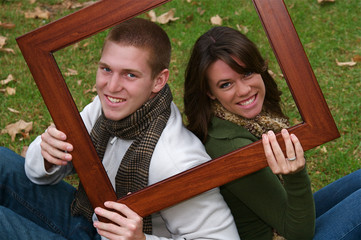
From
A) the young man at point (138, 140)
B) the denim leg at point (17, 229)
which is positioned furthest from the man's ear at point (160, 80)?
the denim leg at point (17, 229)

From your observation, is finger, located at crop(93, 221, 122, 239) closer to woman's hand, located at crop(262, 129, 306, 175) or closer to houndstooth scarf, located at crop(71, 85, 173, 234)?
houndstooth scarf, located at crop(71, 85, 173, 234)

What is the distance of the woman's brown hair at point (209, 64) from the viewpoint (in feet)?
5.26

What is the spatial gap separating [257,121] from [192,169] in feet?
0.93

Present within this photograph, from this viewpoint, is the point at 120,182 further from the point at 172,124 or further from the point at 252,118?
the point at 252,118

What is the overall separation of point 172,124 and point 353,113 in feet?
5.42

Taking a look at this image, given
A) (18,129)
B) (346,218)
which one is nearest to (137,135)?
(346,218)

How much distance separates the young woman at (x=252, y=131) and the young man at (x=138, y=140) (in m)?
0.10

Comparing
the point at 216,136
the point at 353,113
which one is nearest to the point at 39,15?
the point at 216,136

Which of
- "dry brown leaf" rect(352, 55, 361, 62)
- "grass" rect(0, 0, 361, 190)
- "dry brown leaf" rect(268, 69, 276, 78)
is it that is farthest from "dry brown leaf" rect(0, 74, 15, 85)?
"dry brown leaf" rect(352, 55, 361, 62)

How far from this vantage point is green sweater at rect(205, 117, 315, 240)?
157cm

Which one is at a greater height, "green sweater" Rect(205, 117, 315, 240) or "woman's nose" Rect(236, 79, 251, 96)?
"woman's nose" Rect(236, 79, 251, 96)

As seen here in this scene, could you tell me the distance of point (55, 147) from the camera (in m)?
1.61

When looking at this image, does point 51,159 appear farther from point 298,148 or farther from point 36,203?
point 298,148

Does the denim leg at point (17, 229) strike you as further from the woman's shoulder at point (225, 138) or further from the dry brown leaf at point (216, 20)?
the dry brown leaf at point (216, 20)
